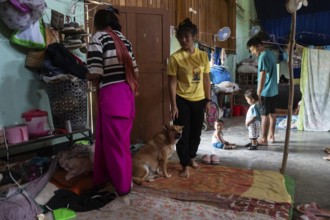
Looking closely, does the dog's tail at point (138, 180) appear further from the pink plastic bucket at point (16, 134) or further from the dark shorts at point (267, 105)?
the dark shorts at point (267, 105)

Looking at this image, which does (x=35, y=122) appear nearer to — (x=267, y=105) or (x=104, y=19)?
(x=104, y=19)

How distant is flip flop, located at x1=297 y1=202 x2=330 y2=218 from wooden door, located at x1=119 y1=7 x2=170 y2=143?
2321 millimetres

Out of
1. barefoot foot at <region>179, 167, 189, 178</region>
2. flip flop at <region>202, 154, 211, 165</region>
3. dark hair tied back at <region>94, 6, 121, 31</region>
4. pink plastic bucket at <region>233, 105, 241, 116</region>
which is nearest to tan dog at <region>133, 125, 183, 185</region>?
barefoot foot at <region>179, 167, 189, 178</region>

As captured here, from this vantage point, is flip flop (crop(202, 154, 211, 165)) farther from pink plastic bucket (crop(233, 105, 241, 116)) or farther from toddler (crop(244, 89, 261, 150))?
pink plastic bucket (crop(233, 105, 241, 116))

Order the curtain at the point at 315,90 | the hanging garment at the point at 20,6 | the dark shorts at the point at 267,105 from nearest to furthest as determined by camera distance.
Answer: the hanging garment at the point at 20,6 → the dark shorts at the point at 267,105 → the curtain at the point at 315,90

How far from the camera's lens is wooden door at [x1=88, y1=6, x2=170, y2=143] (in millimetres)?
4012

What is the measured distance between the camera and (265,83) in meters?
4.48

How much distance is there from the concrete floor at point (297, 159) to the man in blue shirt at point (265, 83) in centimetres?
35

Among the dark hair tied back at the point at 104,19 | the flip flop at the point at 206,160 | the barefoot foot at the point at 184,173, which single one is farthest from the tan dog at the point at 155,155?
the dark hair tied back at the point at 104,19

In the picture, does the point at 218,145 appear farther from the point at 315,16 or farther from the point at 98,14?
the point at 315,16

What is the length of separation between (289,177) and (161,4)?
377cm

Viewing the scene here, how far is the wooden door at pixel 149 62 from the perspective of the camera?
401cm

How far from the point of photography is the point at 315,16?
8.98 metres

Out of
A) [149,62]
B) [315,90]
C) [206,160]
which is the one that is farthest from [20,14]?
[315,90]
